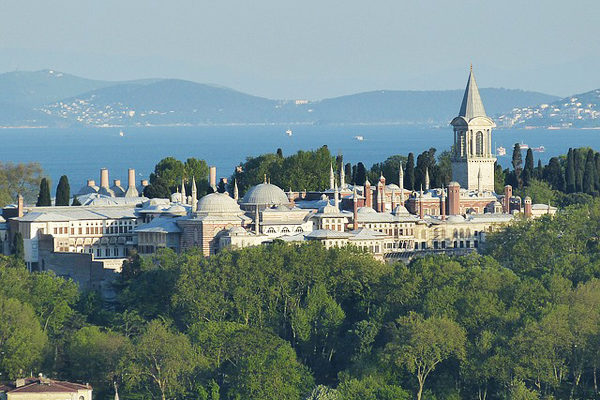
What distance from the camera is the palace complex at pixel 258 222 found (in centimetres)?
7319

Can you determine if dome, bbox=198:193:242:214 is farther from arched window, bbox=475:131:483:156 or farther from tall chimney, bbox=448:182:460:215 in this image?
arched window, bbox=475:131:483:156

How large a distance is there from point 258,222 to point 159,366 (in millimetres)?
17474

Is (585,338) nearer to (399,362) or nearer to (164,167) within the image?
(399,362)

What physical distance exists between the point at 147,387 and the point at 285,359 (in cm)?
463

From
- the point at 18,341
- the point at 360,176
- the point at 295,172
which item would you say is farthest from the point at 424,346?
the point at 360,176

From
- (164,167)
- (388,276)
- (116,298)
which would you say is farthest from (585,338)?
(164,167)

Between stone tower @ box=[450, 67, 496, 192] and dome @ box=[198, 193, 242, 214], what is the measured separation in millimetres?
17910

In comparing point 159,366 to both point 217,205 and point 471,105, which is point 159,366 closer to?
point 217,205

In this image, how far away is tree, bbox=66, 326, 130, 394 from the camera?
2293 inches

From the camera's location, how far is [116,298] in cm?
6869

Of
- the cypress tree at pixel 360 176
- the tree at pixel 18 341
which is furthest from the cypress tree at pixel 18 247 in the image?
the cypress tree at pixel 360 176

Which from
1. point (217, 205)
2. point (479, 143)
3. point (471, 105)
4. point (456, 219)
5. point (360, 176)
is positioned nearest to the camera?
point (217, 205)

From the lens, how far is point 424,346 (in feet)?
188

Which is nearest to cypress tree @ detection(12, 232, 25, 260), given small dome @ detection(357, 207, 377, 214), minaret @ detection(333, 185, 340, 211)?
minaret @ detection(333, 185, 340, 211)
